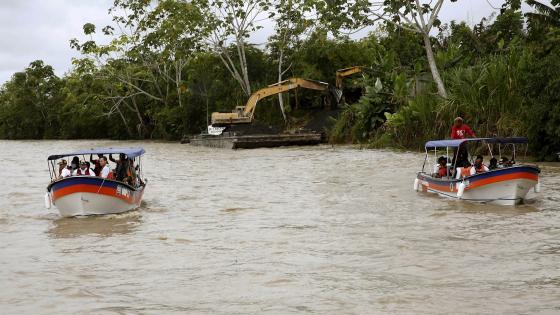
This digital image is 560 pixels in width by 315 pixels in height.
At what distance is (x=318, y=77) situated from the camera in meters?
46.2

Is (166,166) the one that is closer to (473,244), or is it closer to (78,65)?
(473,244)

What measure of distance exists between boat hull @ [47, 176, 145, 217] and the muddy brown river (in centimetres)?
27

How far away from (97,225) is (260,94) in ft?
89.5

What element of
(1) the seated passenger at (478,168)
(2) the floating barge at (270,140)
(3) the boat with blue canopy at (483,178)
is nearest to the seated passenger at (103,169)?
(3) the boat with blue canopy at (483,178)

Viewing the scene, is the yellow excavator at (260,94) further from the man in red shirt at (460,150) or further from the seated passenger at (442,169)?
the seated passenger at (442,169)

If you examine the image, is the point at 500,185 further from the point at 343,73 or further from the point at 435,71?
the point at 343,73

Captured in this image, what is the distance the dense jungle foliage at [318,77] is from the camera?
27250 mm

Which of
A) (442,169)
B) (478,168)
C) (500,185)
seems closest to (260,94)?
(442,169)

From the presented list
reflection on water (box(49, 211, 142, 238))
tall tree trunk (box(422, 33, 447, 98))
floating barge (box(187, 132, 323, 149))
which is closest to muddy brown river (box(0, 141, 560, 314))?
reflection on water (box(49, 211, 142, 238))

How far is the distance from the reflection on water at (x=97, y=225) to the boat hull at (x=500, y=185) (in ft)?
23.7

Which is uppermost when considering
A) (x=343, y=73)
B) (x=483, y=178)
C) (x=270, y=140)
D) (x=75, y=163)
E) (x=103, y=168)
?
(x=343, y=73)

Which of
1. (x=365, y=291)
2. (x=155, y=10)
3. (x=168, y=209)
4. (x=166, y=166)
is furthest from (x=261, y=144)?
(x=365, y=291)

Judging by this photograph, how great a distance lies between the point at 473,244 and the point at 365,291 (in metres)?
3.48

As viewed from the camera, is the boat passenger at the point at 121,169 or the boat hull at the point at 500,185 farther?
the boat passenger at the point at 121,169
